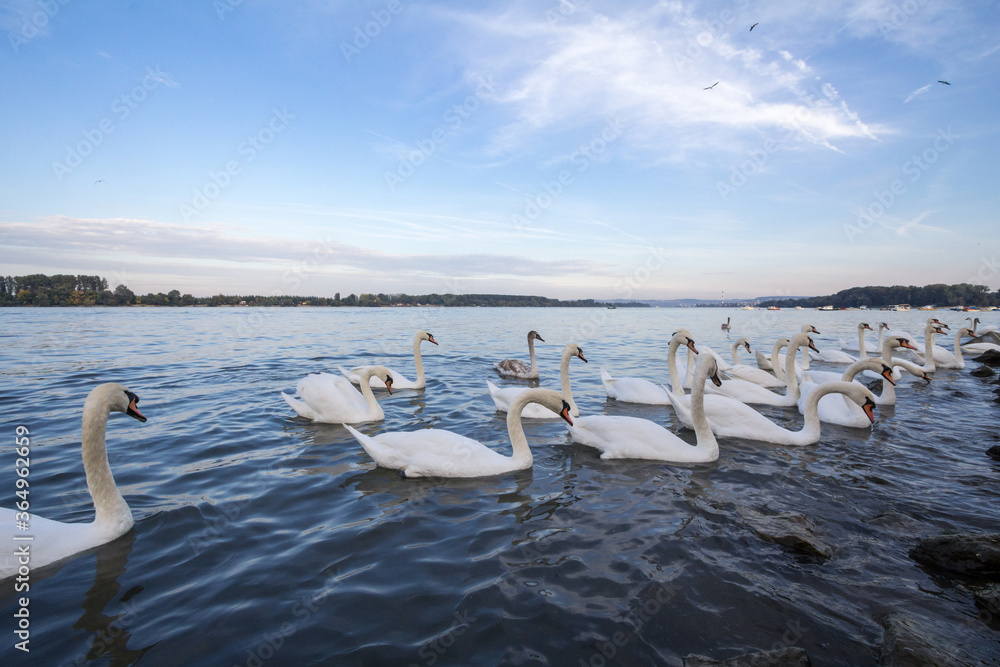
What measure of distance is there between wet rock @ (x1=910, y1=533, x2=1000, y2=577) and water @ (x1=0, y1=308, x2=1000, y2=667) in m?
0.21

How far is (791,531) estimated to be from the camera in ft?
15.4

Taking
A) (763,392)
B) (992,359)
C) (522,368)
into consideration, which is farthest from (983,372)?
(522,368)

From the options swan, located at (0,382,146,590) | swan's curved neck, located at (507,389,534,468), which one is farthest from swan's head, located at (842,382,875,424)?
swan, located at (0,382,146,590)

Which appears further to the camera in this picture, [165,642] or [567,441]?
[567,441]

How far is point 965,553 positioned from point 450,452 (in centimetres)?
540

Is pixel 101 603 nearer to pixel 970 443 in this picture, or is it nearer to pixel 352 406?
pixel 352 406

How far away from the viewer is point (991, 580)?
4.07 meters

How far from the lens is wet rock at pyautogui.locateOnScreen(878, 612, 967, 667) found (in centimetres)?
301

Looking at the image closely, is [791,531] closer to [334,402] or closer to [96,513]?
[96,513]

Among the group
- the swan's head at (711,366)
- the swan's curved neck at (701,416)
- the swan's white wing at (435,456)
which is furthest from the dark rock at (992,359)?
the swan's white wing at (435,456)

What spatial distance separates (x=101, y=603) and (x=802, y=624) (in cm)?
557

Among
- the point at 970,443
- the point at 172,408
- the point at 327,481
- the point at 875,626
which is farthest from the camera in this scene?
the point at 172,408

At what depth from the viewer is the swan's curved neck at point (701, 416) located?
721 cm

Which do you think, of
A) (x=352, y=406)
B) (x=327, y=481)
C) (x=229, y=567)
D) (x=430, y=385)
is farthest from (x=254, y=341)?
(x=229, y=567)
